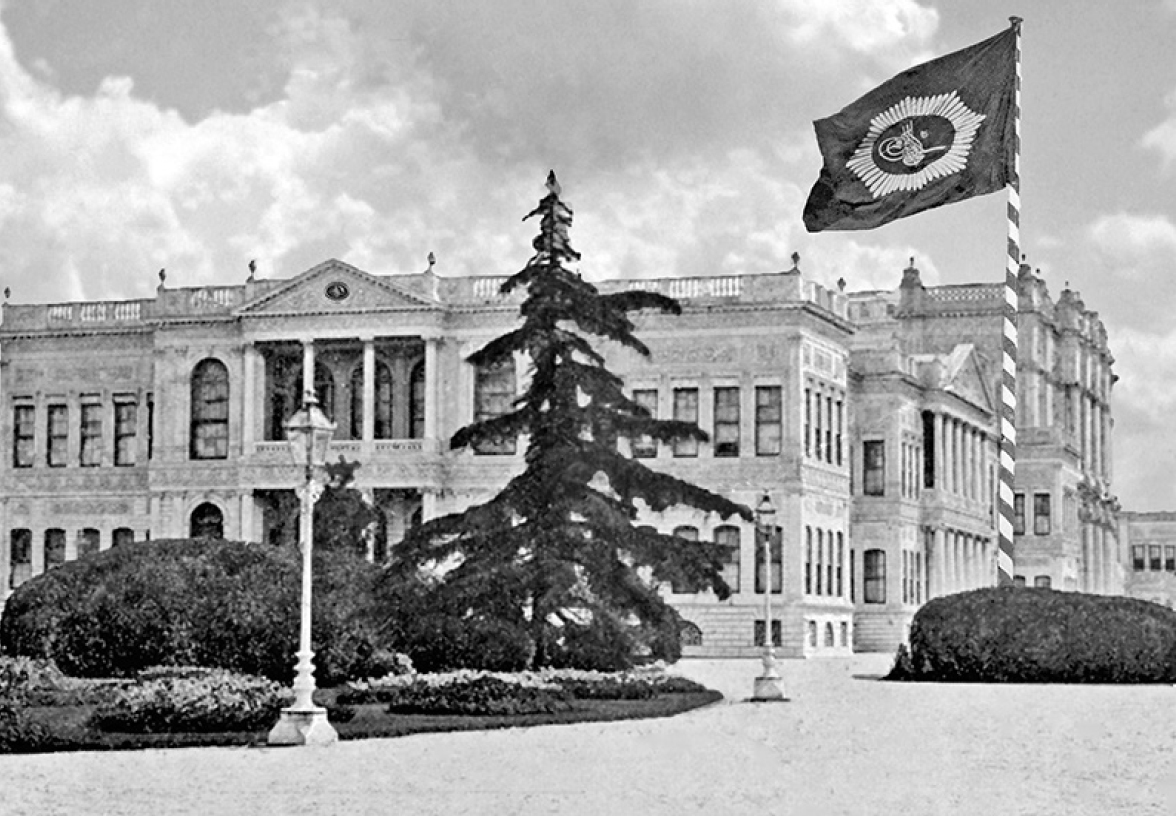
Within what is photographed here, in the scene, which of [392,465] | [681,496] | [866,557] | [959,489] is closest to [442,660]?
[681,496]

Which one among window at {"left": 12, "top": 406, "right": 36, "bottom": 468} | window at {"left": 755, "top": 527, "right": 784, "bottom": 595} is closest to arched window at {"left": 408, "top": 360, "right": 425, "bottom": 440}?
window at {"left": 755, "top": 527, "right": 784, "bottom": 595}

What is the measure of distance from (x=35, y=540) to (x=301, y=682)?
52.7 metres

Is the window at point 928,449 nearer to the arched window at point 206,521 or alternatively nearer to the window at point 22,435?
the arched window at point 206,521

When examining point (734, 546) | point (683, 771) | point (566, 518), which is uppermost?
point (734, 546)

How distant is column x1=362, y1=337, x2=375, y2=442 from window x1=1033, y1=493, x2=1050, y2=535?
35622mm

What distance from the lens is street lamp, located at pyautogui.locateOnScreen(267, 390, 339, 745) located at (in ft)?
83.9

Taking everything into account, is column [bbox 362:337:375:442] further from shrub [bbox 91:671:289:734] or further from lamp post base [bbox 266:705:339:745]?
lamp post base [bbox 266:705:339:745]

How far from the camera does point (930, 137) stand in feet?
89.9

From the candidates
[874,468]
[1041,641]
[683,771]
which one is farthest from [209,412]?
[683,771]

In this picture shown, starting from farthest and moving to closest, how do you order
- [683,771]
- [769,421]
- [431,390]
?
1. [431,390]
2. [769,421]
3. [683,771]

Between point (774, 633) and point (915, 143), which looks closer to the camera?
point (915, 143)

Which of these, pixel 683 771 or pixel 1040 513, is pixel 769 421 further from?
pixel 683 771

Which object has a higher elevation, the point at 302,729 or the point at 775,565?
the point at 775,565

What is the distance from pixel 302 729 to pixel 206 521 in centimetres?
4877
